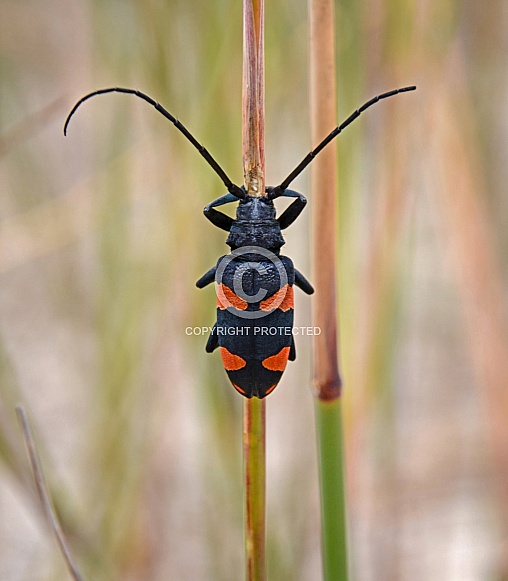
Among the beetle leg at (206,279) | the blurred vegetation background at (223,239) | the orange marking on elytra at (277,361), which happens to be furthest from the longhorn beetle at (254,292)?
the blurred vegetation background at (223,239)

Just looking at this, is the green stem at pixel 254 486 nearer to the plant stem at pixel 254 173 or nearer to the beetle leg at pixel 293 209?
the plant stem at pixel 254 173

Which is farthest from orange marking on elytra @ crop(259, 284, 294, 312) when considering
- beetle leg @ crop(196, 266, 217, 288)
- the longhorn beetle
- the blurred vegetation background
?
the blurred vegetation background

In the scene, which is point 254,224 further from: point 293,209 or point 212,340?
point 212,340

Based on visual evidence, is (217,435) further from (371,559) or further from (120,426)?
(371,559)

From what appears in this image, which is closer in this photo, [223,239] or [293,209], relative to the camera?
[293,209]

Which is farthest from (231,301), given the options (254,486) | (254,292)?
(254,486)

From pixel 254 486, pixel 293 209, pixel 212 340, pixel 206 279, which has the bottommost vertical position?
pixel 254 486
